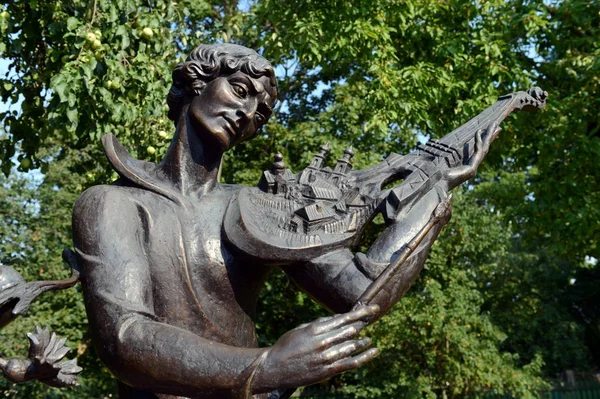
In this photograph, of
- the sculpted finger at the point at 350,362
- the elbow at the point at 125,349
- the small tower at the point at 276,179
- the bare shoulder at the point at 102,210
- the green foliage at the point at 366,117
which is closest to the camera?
the sculpted finger at the point at 350,362

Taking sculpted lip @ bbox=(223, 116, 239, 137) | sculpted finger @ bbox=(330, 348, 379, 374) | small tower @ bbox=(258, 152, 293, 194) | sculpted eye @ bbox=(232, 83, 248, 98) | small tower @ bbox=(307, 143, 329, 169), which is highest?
sculpted eye @ bbox=(232, 83, 248, 98)

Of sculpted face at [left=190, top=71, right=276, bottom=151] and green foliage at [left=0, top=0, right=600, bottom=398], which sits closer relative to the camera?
sculpted face at [left=190, top=71, right=276, bottom=151]

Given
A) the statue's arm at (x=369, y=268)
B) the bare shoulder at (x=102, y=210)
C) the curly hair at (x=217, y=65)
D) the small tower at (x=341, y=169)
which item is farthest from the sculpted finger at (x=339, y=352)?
the curly hair at (x=217, y=65)

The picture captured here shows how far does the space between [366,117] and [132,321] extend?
974 cm

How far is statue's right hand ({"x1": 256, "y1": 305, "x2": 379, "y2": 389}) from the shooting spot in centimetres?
188

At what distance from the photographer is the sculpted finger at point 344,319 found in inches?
75.4

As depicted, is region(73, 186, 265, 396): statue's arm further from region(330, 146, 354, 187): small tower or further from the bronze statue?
region(330, 146, 354, 187): small tower

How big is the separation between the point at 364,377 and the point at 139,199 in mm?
10160

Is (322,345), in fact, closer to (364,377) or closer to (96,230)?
(96,230)

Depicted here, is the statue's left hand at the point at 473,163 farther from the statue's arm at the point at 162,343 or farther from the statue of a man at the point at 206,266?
the statue's arm at the point at 162,343

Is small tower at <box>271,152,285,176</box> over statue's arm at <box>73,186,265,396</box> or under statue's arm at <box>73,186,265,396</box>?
over

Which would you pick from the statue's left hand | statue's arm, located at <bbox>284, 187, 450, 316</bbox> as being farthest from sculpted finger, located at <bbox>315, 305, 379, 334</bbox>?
the statue's left hand

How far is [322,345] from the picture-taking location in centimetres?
189

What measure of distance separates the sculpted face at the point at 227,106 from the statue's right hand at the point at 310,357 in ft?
2.89
